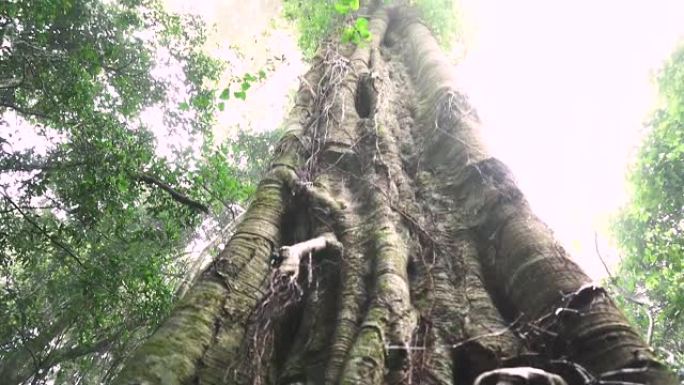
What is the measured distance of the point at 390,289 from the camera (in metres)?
1.86

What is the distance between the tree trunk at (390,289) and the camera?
162 centimetres

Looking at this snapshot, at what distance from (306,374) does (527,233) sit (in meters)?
1.11

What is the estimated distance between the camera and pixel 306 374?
1.73m

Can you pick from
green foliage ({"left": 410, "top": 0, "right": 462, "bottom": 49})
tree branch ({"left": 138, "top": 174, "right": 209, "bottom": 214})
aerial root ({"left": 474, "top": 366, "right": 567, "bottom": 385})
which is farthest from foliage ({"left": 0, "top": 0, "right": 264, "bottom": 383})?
green foliage ({"left": 410, "top": 0, "right": 462, "bottom": 49})

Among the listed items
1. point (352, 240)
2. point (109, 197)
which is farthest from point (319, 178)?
point (109, 197)

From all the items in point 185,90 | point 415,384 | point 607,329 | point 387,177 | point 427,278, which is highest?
point 185,90

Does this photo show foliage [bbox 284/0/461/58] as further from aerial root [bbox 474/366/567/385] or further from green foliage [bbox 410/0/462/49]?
aerial root [bbox 474/366/567/385]

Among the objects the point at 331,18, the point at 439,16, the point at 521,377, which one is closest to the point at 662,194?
the point at 439,16

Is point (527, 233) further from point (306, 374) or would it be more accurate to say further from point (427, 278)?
point (306, 374)

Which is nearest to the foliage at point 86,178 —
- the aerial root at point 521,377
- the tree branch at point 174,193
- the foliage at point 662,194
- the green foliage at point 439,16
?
the tree branch at point 174,193

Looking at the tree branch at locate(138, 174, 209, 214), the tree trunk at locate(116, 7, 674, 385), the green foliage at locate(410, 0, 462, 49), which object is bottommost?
the tree trunk at locate(116, 7, 674, 385)

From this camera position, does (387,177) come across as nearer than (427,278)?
No

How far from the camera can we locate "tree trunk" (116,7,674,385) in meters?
1.62

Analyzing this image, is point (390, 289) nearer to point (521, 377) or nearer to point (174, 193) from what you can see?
point (521, 377)
